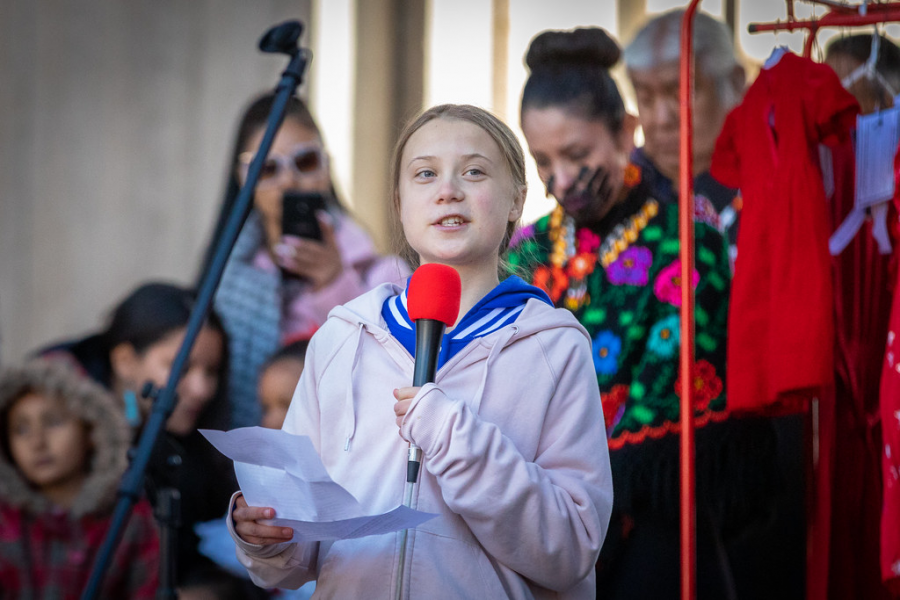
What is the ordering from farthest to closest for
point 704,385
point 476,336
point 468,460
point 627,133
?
point 627,133, point 704,385, point 476,336, point 468,460

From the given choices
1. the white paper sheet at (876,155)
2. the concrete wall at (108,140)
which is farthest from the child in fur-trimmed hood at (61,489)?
the white paper sheet at (876,155)

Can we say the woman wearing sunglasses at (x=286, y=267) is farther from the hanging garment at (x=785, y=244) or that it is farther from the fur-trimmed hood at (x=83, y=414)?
the hanging garment at (x=785, y=244)

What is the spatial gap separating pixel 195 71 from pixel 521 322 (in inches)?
89.6

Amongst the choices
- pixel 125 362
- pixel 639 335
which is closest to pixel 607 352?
pixel 639 335

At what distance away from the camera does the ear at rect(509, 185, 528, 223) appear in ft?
4.82

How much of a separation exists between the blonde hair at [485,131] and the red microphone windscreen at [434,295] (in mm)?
293

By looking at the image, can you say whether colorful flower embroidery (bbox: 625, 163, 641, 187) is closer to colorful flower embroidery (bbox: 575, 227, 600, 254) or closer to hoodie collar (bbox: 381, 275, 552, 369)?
colorful flower embroidery (bbox: 575, 227, 600, 254)

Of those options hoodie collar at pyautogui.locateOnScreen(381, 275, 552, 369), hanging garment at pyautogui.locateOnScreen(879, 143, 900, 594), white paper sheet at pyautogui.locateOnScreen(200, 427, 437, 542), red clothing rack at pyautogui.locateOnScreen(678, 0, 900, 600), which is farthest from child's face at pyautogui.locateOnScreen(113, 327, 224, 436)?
hanging garment at pyautogui.locateOnScreen(879, 143, 900, 594)

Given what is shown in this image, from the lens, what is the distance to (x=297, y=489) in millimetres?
1188

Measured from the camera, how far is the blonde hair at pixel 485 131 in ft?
4.71

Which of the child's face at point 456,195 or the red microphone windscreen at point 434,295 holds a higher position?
the child's face at point 456,195

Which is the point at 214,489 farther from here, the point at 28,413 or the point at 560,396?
the point at 560,396

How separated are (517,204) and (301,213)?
1.69 metres

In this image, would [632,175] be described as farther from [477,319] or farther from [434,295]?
[434,295]
